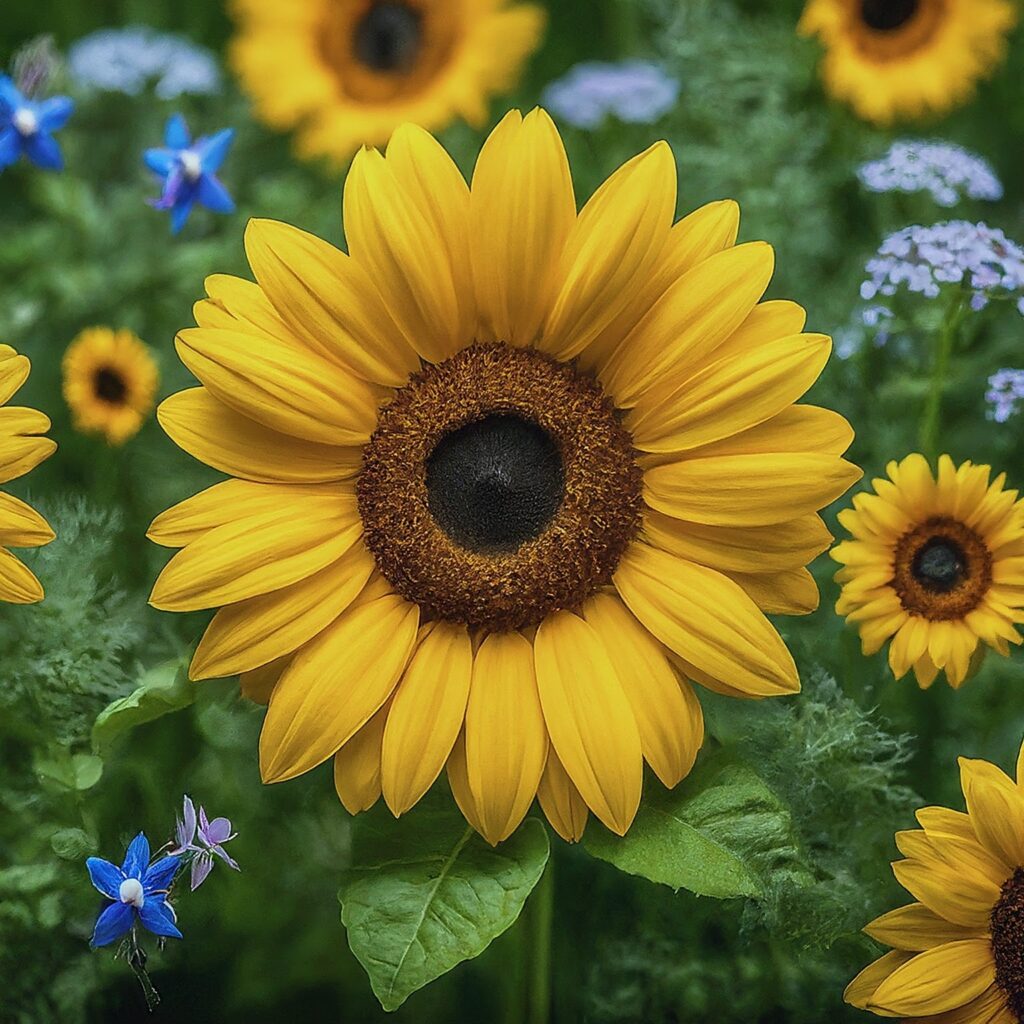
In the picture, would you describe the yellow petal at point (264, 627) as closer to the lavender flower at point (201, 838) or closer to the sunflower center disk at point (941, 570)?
the lavender flower at point (201, 838)

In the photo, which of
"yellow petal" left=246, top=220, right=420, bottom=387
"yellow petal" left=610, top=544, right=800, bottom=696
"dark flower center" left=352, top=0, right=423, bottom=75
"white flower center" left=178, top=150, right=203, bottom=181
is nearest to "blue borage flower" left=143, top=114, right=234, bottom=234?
"white flower center" left=178, top=150, right=203, bottom=181

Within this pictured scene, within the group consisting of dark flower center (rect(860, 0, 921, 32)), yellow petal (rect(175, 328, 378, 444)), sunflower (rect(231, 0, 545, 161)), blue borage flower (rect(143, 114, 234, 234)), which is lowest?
yellow petal (rect(175, 328, 378, 444))

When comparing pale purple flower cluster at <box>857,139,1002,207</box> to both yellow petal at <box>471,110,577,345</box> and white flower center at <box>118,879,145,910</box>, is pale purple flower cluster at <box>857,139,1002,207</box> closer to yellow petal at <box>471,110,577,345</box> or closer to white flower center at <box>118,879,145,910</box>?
yellow petal at <box>471,110,577,345</box>

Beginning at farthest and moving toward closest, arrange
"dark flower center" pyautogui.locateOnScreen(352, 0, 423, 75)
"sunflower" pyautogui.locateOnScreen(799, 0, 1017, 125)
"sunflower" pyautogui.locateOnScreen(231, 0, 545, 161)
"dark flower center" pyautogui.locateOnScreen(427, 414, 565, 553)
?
"dark flower center" pyautogui.locateOnScreen(352, 0, 423, 75), "sunflower" pyautogui.locateOnScreen(231, 0, 545, 161), "sunflower" pyautogui.locateOnScreen(799, 0, 1017, 125), "dark flower center" pyautogui.locateOnScreen(427, 414, 565, 553)

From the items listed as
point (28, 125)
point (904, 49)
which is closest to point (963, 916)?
point (28, 125)

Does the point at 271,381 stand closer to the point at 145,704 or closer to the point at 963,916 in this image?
the point at 145,704

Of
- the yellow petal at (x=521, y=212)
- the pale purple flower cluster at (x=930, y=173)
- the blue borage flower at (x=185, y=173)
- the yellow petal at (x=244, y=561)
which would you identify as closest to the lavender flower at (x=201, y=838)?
the yellow petal at (x=244, y=561)
